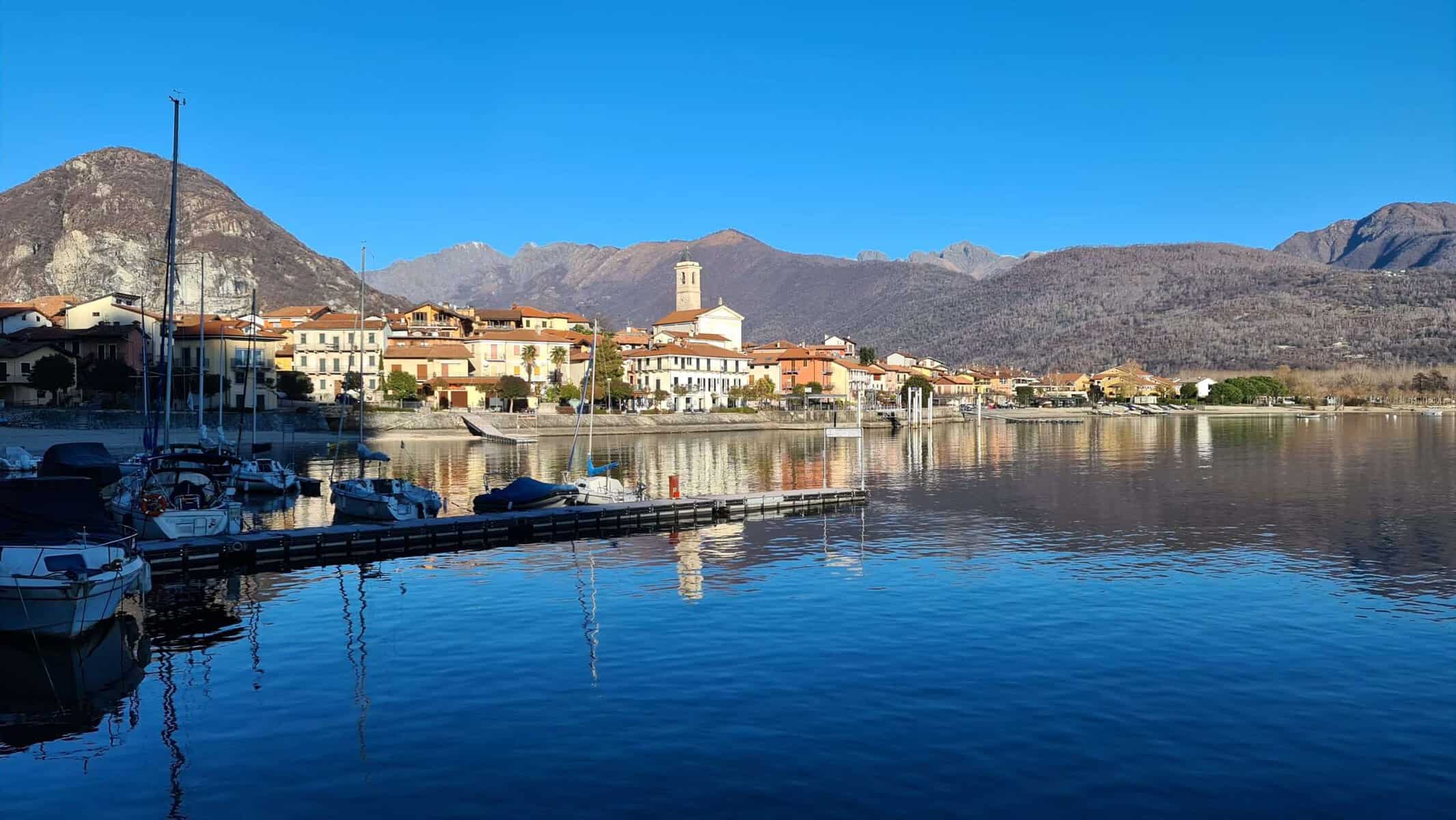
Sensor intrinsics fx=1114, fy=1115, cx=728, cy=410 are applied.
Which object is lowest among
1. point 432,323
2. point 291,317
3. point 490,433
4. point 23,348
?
point 490,433

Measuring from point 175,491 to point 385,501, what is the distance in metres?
8.32

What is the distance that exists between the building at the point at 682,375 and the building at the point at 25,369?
212 ft

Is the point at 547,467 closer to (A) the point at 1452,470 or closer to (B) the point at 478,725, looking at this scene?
(B) the point at 478,725

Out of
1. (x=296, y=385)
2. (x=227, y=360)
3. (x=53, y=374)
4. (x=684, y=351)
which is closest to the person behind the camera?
(x=53, y=374)

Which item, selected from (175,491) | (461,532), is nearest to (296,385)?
(175,491)

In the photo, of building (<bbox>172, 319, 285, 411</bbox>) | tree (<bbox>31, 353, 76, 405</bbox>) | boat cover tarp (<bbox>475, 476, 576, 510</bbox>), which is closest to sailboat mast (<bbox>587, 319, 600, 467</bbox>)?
boat cover tarp (<bbox>475, 476, 576, 510</bbox>)

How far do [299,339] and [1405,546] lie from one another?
121 m

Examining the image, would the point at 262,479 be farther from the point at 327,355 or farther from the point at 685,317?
the point at 685,317

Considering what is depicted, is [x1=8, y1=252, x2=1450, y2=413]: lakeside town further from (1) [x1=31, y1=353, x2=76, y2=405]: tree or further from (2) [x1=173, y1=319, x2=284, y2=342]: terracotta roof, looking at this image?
(2) [x1=173, y1=319, x2=284, y2=342]: terracotta roof

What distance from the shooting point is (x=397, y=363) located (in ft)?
441

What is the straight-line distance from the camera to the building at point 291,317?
475 feet

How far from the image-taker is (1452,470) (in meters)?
80.1

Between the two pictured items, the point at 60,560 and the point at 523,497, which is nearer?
the point at 60,560

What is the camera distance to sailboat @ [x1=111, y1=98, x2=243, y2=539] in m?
39.4
